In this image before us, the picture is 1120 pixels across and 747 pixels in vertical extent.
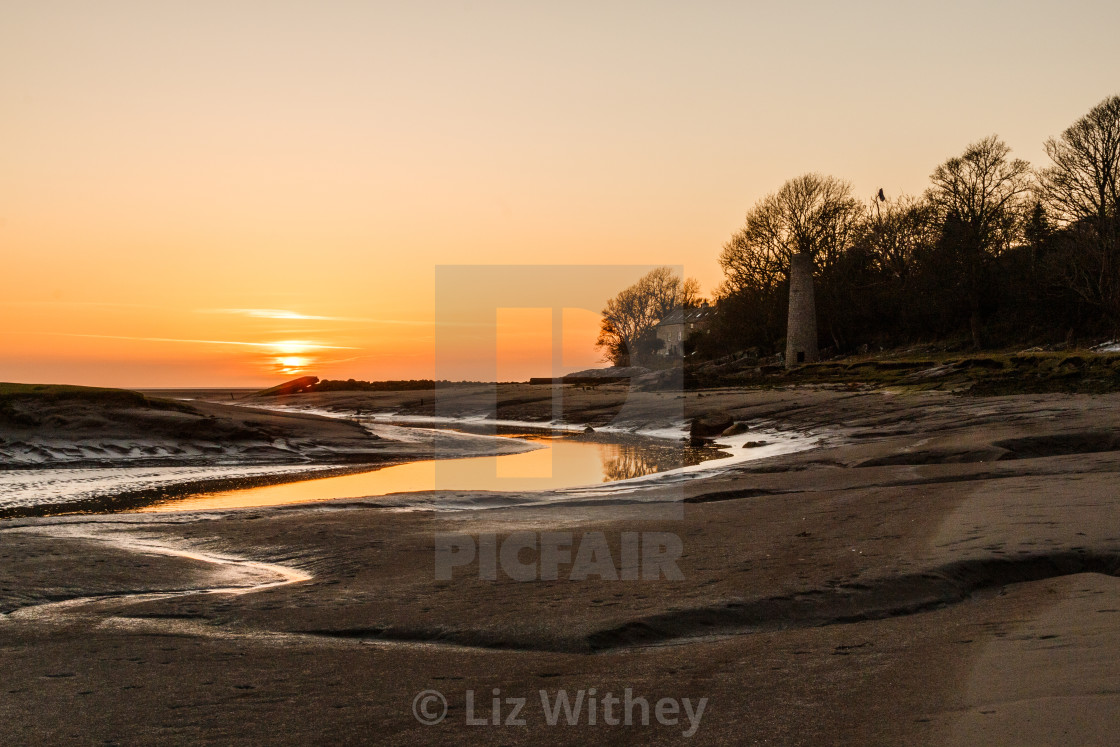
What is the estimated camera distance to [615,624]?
4879mm

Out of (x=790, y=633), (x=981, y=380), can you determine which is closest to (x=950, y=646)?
(x=790, y=633)

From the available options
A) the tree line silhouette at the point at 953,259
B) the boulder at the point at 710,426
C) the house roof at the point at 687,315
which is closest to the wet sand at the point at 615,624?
the boulder at the point at 710,426

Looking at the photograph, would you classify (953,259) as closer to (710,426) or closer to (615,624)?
(710,426)

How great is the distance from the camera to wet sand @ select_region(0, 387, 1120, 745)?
343 cm

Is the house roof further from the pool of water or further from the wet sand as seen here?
the wet sand

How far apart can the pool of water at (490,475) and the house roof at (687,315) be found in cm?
6118

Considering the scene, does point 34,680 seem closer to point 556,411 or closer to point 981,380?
point 981,380

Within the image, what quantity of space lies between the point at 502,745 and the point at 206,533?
6.49m

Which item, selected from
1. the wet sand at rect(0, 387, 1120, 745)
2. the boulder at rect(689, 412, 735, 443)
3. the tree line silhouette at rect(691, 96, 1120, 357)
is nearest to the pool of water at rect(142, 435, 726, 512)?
the boulder at rect(689, 412, 735, 443)

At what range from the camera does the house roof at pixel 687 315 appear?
83312 millimetres

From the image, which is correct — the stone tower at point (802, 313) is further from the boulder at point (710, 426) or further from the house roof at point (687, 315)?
the house roof at point (687, 315)

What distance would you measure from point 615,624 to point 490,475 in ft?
36.4

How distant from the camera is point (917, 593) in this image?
5262 mm

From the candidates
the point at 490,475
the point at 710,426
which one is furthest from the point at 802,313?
the point at 490,475
